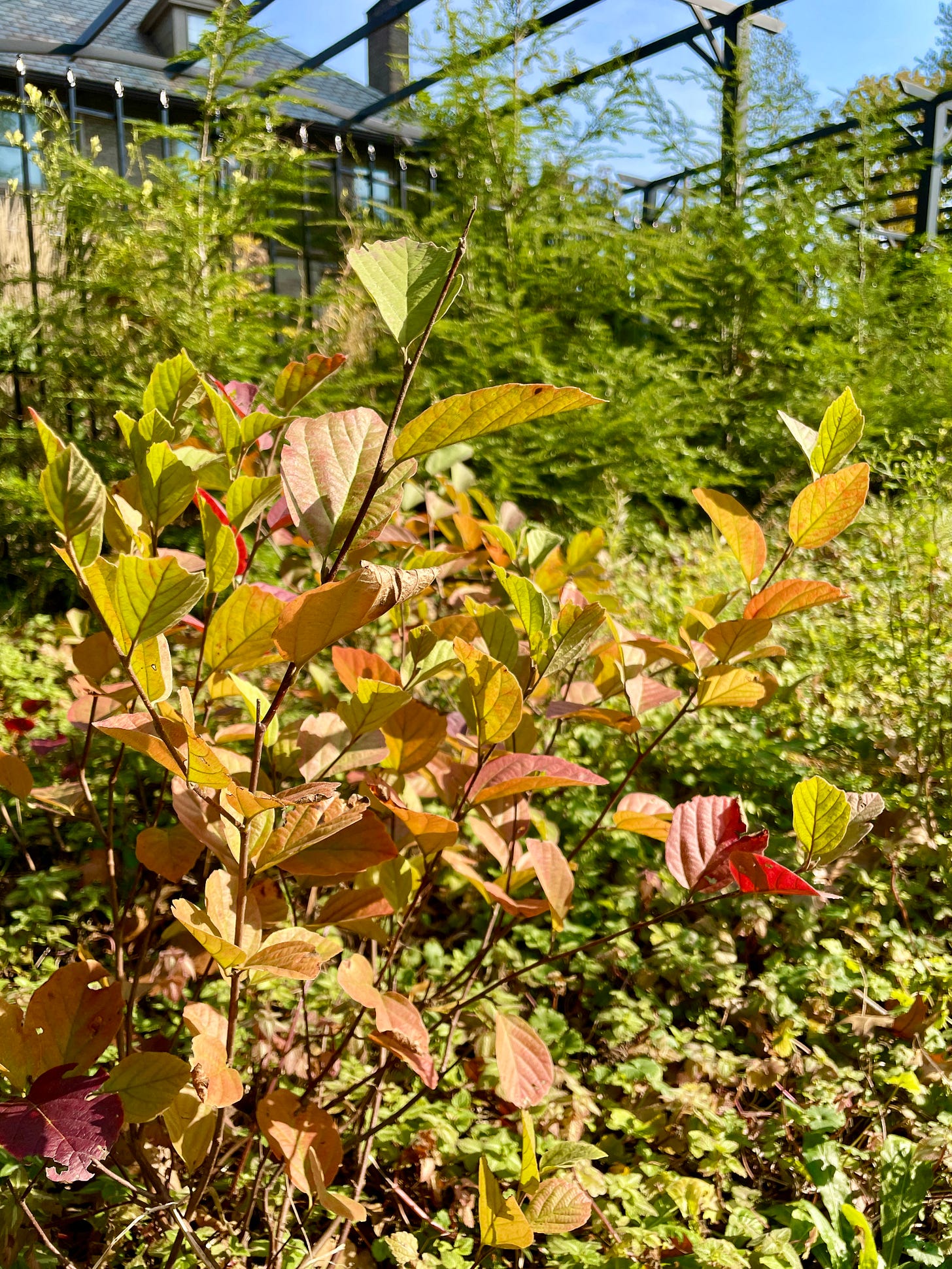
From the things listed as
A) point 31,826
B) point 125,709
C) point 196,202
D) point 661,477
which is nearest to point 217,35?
point 196,202

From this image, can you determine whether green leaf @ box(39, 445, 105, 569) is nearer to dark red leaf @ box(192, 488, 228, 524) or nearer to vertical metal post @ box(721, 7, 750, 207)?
dark red leaf @ box(192, 488, 228, 524)

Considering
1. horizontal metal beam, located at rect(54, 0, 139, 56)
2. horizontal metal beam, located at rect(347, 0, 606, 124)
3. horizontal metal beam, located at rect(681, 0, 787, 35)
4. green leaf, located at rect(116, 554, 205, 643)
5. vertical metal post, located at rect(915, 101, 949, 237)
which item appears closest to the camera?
green leaf, located at rect(116, 554, 205, 643)

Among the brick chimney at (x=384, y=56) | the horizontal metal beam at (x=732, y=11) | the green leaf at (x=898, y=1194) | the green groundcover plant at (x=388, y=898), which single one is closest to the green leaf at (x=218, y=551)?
the green groundcover plant at (x=388, y=898)

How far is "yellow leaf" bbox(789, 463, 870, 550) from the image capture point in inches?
36.9

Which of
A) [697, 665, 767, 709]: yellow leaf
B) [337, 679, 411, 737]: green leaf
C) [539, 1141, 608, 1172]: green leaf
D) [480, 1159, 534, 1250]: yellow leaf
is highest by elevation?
[337, 679, 411, 737]: green leaf

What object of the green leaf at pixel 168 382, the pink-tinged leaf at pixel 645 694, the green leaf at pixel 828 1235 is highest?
the green leaf at pixel 168 382

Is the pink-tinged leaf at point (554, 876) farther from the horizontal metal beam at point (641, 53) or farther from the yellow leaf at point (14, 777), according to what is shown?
the horizontal metal beam at point (641, 53)

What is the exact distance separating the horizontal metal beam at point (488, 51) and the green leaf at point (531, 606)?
4.37 metres

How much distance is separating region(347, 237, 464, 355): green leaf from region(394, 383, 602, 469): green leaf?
0.04 ft

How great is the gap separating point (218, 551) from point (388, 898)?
447 millimetres

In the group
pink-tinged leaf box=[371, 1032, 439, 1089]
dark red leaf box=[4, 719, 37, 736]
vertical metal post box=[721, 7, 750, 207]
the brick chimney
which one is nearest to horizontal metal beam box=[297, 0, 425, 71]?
the brick chimney

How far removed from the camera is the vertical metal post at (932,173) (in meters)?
7.41

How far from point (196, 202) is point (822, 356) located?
3.36 meters

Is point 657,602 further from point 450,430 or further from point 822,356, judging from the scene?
point 822,356
